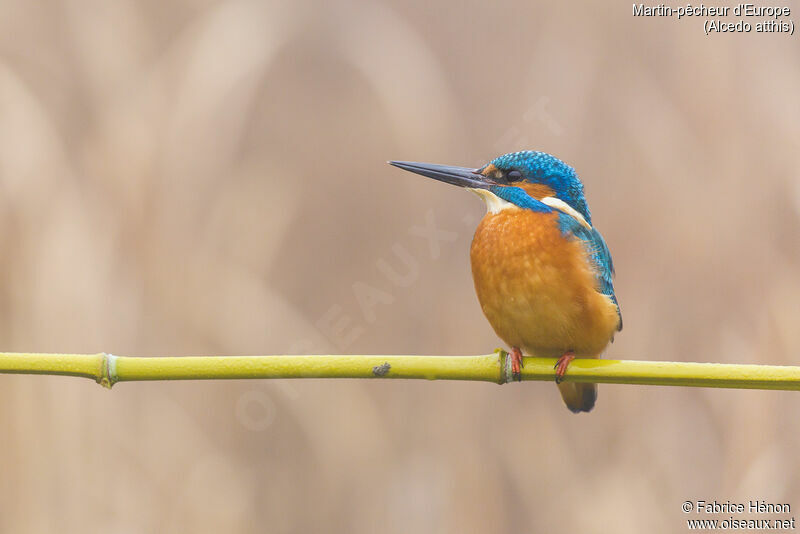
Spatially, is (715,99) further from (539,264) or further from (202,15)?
(202,15)

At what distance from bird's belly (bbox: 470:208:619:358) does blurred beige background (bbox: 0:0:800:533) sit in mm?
777

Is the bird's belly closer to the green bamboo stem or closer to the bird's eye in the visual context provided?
the bird's eye

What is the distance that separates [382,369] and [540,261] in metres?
0.59

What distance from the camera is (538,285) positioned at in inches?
57.8

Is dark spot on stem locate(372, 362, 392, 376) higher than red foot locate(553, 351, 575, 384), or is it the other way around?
dark spot on stem locate(372, 362, 392, 376)

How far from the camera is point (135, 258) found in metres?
2.21

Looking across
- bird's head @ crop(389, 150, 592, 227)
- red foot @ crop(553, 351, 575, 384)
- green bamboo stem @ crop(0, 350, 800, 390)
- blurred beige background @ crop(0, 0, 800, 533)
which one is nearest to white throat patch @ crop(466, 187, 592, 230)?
bird's head @ crop(389, 150, 592, 227)

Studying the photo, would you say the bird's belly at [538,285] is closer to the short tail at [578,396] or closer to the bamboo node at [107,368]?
the short tail at [578,396]

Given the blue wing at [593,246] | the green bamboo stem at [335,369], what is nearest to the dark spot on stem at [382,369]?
the green bamboo stem at [335,369]

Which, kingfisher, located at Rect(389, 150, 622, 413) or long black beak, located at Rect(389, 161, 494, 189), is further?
kingfisher, located at Rect(389, 150, 622, 413)

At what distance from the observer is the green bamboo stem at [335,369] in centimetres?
91

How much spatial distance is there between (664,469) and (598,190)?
0.79m

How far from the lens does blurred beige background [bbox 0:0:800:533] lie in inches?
84.5

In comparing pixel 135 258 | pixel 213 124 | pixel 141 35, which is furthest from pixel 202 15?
pixel 135 258
